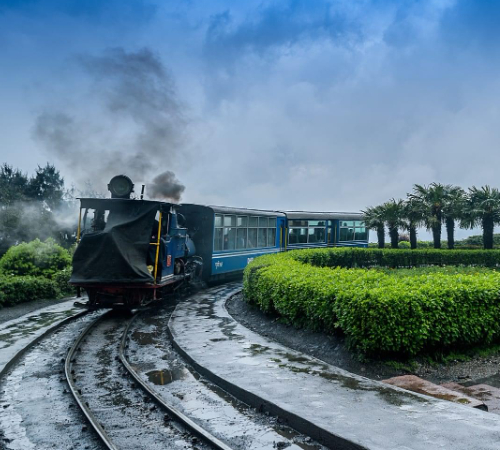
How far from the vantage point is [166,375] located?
817cm

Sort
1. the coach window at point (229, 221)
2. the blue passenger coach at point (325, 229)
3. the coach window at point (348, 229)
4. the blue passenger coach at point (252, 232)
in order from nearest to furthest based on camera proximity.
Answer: the blue passenger coach at point (252, 232), the coach window at point (229, 221), the blue passenger coach at point (325, 229), the coach window at point (348, 229)

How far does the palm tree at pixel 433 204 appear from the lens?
30.6 m

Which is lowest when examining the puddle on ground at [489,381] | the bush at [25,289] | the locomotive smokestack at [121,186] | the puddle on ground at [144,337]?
the puddle on ground at [489,381]

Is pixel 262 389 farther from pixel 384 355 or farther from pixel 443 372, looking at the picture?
pixel 443 372

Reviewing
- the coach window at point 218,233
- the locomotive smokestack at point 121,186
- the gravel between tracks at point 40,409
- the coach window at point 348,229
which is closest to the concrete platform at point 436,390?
the gravel between tracks at point 40,409

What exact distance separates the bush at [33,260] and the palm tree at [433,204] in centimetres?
2132

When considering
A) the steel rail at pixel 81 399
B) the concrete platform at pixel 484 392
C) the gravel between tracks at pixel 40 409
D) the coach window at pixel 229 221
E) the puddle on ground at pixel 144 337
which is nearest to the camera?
the steel rail at pixel 81 399

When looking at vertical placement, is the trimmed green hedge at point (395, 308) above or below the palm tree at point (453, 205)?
below

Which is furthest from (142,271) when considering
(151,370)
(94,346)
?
(151,370)

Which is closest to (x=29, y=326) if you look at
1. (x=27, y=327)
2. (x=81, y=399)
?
(x=27, y=327)

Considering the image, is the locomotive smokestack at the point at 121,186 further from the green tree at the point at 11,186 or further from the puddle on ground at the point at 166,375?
the green tree at the point at 11,186

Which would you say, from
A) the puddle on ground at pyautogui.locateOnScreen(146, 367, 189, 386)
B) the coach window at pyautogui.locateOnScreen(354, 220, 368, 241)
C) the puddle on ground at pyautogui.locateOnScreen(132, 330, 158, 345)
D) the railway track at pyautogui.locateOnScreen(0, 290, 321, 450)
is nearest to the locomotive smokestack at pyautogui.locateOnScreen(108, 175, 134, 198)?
the puddle on ground at pyautogui.locateOnScreen(132, 330, 158, 345)

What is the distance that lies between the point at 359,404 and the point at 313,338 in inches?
150

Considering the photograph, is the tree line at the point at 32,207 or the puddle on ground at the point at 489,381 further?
the tree line at the point at 32,207
